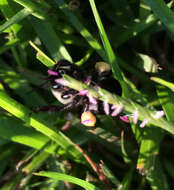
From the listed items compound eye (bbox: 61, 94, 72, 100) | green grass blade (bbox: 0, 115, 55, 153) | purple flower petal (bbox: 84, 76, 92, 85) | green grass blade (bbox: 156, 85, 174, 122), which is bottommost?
green grass blade (bbox: 156, 85, 174, 122)

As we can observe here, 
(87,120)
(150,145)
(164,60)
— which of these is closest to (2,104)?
(87,120)

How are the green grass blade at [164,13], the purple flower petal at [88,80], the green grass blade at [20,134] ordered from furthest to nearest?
1. the green grass blade at [20,134]
2. the purple flower petal at [88,80]
3. the green grass blade at [164,13]

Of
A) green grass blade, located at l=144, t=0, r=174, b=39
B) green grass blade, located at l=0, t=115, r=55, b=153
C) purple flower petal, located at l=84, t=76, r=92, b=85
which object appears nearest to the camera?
green grass blade, located at l=144, t=0, r=174, b=39

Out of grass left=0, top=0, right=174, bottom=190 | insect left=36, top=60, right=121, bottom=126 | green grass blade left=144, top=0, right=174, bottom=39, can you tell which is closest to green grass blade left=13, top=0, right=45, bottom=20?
grass left=0, top=0, right=174, bottom=190

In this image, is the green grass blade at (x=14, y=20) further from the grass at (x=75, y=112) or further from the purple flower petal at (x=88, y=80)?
the purple flower petal at (x=88, y=80)

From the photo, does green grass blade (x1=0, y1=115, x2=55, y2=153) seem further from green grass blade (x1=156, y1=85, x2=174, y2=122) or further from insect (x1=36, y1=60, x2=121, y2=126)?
green grass blade (x1=156, y1=85, x2=174, y2=122)

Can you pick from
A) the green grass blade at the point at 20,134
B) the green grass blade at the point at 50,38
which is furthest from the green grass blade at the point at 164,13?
the green grass blade at the point at 20,134

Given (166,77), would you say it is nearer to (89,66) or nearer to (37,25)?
(89,66)

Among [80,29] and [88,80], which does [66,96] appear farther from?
[80,29]
